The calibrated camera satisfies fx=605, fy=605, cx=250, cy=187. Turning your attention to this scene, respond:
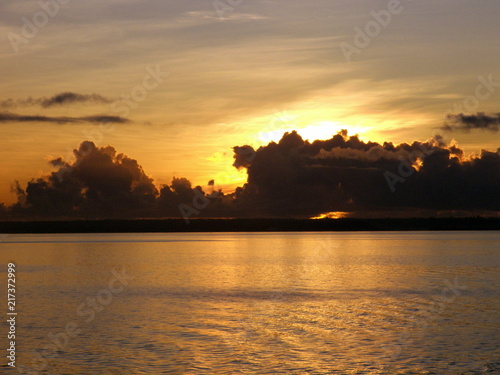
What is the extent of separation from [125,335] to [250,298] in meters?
19.1

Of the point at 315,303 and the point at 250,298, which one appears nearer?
the point at 315,303

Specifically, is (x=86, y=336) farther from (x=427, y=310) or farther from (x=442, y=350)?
(x=427, y=310)

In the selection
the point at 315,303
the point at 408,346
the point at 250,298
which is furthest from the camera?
the point at 250,298

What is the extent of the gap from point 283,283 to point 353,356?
127 feet

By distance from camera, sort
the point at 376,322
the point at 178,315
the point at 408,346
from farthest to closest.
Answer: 1. the point at 178,315
2. the point at 376,322
3. the point at 408,346

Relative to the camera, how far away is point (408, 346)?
101ft

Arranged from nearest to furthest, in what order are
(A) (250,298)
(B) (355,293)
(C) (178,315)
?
(C) (178,315), (A) (250,298), (B) (355,293)

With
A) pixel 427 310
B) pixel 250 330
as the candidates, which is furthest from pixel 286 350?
pixel 427 310

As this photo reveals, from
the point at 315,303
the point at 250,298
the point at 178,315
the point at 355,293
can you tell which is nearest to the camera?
the point at 178,315

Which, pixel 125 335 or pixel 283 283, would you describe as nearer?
pixel 125 335

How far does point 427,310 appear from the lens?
4331cm

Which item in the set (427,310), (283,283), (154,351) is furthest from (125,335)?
(283,283)

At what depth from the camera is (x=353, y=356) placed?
2816 cm

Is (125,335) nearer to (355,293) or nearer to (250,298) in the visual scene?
(250,298)
